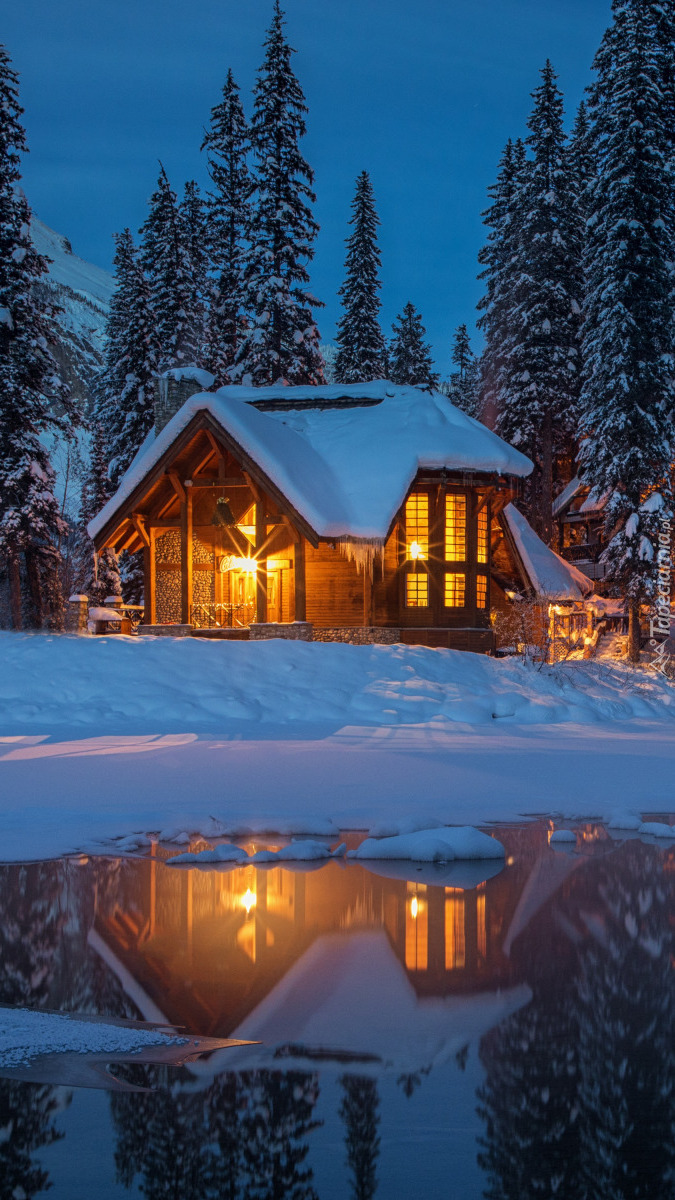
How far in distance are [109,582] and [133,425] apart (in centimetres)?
784

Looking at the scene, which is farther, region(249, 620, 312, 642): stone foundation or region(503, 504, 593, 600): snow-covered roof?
region(503, 504, 593, 600): snow-covered roof

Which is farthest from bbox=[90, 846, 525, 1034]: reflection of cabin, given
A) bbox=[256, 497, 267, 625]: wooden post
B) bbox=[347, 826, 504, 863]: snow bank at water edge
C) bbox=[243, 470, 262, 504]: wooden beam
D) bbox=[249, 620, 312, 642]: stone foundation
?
bbox=[243, 470, 262, 504]: wooden beam

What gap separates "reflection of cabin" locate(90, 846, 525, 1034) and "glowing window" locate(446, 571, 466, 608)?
793 inches

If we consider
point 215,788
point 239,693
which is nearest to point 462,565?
point 239,693

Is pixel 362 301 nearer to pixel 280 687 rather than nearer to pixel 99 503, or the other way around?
pixel 99 503

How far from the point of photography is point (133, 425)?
36406 millimetres

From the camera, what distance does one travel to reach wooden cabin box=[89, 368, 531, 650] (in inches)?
944

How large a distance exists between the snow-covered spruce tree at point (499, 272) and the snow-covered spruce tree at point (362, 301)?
5.19m

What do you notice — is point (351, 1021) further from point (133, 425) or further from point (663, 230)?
point (133, 425)

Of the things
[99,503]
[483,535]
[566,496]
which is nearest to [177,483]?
[483,535]

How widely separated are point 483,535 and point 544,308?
14.8 meters

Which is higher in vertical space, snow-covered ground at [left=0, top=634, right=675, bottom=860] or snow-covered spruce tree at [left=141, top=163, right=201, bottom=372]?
snow-covered spruce tree at [left=141, top=163, right=201, bottom=372]

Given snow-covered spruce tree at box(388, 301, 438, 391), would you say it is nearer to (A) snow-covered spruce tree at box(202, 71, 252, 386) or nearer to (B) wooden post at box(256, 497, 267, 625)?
(A) snow-covered spruce tree at box(202, 71, 252, 386)

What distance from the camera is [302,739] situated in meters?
13.5
